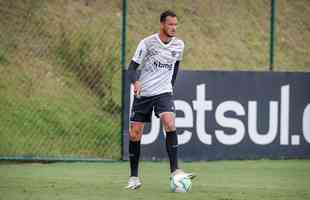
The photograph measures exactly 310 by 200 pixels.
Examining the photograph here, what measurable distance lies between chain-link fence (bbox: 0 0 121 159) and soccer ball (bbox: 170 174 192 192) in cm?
483

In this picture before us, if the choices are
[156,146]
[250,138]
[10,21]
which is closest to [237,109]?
[250,138]

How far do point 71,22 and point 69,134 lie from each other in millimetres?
3193

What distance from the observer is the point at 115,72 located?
16953mm

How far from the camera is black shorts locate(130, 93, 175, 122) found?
1056cm

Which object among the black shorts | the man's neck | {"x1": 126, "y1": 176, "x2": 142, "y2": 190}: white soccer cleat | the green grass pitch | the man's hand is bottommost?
the green grass pitch

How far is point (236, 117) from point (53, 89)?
141 inches

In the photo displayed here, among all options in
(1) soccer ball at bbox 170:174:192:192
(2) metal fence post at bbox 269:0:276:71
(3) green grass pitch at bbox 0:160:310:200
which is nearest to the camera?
(3) green grass pitch at bbox 0:160:310:200

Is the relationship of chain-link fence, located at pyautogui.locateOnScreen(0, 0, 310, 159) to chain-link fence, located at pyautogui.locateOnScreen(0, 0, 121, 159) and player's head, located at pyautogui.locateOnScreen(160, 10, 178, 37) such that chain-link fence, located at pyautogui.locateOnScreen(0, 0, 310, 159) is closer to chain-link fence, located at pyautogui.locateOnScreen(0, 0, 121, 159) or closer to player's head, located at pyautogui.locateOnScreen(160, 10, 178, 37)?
chain-link fence, located at pyautogui.locateOnScreen(0, 0, 121, 159)

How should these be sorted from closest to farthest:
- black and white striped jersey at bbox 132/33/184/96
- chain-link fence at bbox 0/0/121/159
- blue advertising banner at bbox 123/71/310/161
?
1. black and white striped jersey at bbox 132/33/184/96
2. blue advertising banner at bbox 123/71/310/161
3. chain-link fence at bbox 0/0/121/159

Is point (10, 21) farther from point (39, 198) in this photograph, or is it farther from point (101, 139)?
point (39, 198)

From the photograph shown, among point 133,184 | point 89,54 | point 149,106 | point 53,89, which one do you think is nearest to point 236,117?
point 89,54

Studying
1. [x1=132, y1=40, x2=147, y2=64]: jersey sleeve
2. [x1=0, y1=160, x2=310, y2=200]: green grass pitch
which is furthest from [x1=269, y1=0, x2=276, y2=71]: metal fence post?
[x1=132, y1=40, x2=147, y2=64]: jersey sleeve

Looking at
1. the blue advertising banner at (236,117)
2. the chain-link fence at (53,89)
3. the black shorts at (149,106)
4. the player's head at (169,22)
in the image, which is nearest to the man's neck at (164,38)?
the player's head at (169,22)

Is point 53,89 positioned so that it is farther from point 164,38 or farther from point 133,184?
point 133,184
